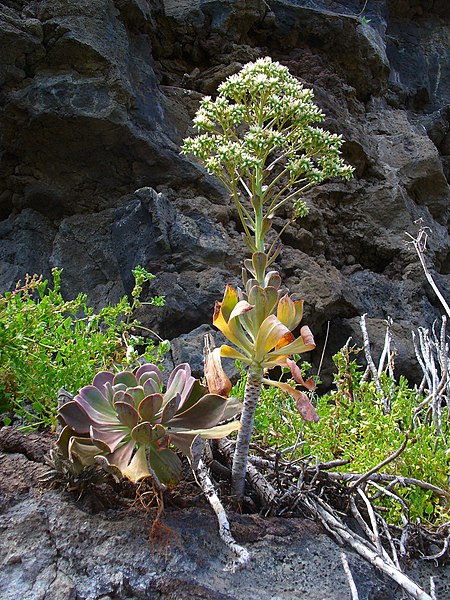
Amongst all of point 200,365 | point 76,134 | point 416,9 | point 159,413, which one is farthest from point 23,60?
point 416,9

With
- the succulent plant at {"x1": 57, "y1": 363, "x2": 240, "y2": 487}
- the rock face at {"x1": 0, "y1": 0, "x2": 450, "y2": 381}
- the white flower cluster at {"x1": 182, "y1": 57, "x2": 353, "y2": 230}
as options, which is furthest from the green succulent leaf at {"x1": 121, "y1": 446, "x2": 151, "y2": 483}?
the rock face at {"x1": 0, "y1": 0, "x2": 450, "y2": 381}

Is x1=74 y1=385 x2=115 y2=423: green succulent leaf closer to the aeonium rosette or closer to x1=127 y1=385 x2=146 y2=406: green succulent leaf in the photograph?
x1=127 y1=385 x2=146 y2=406: green succulent leaf

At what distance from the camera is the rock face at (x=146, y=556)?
1047mm

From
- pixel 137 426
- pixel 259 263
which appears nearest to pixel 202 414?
pixel 137 426

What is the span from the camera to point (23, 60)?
411 centimetres

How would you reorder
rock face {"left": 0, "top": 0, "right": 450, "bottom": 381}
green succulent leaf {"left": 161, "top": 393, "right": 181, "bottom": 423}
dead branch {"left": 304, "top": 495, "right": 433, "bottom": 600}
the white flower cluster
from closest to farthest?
dead branch {"left": 304, "top": 495, "right": 433, "bottom": 600}
green succulent leaf {"left": 161, "top": 393, "right": 181, "bottom": 423}
the white flower cluster
rock face {"left": 0, "top": 0, "right": 450, "bottom": 381}

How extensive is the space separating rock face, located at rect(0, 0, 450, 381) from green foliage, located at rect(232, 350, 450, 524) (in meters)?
1.71

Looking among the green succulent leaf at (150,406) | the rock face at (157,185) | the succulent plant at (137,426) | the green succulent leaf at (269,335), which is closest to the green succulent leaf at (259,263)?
the green succulent leaf at (269,335)

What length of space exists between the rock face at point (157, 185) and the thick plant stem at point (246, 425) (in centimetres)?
239

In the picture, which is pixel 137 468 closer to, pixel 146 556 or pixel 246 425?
pixel 146 556

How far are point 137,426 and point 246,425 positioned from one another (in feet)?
0.82

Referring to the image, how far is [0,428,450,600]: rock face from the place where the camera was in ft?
3.43

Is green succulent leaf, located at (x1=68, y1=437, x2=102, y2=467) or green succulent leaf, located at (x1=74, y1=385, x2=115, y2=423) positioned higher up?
green succulent leaf, located at (x1=74, y1=385, x2=115, y2=423)

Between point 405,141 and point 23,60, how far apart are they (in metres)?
3.79
